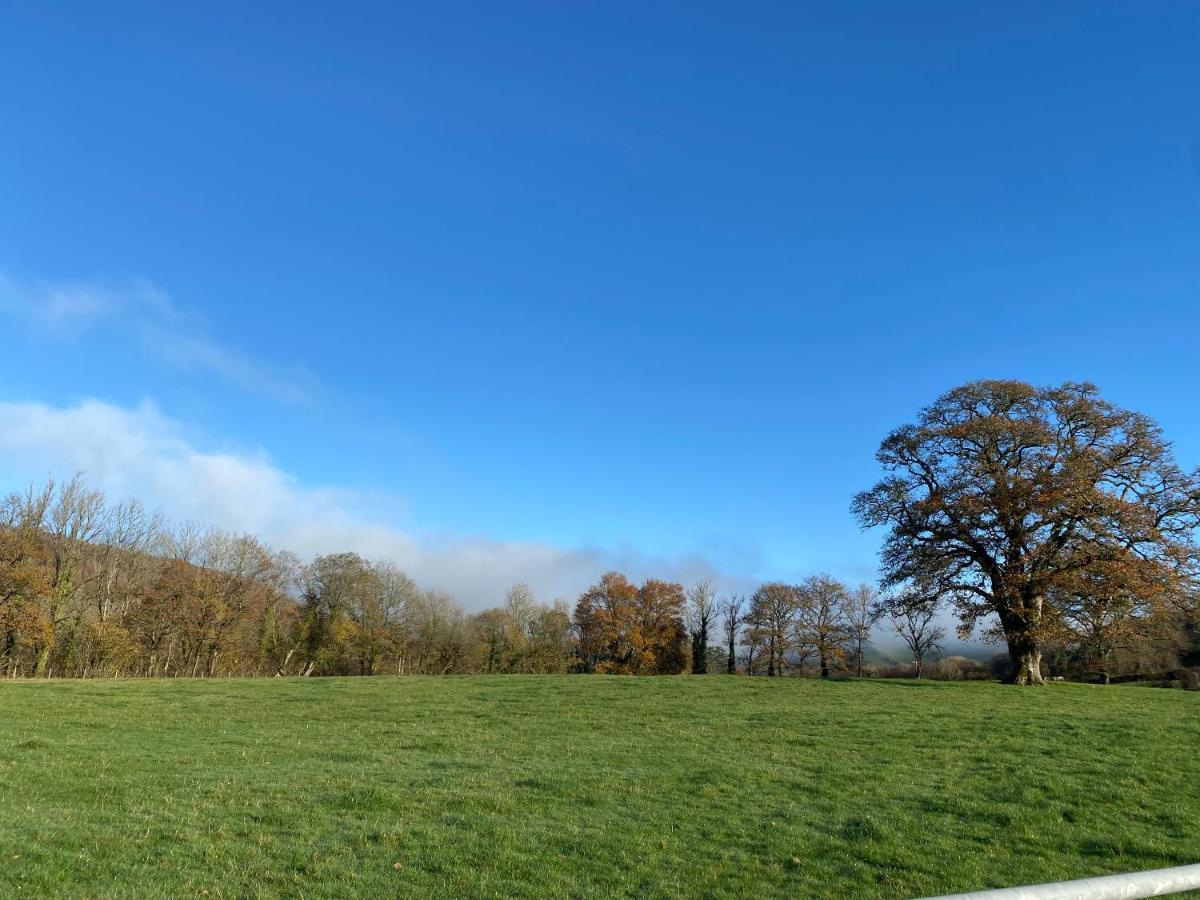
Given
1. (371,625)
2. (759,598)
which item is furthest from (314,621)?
(759,598)

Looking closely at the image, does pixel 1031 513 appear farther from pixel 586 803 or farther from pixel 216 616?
pixel 216 616

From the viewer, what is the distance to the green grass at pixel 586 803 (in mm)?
8148

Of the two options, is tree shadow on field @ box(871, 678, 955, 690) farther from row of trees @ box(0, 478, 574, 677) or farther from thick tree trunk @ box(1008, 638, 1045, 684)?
row of trees @ box(0, 478, 574, 677)

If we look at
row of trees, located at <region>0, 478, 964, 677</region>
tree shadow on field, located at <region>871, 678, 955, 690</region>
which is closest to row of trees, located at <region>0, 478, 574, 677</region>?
row of trees, located at <region>0, 478, 964, 677</region>

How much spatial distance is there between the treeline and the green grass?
77.8ft

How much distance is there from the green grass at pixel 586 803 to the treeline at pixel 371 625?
2372cm

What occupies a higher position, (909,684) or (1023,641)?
(1023,641)

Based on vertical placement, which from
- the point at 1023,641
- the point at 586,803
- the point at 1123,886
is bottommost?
the point at 586,803

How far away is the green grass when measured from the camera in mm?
8148

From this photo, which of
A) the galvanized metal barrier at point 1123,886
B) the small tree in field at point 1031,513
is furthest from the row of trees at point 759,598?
the galvanized metal barrier at point 1123,886

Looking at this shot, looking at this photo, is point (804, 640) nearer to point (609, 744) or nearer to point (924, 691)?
point (924, 691)

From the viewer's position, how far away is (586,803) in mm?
11391

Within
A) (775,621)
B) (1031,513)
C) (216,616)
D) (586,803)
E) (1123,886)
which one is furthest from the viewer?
(775,621)

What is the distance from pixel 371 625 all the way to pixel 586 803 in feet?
224
